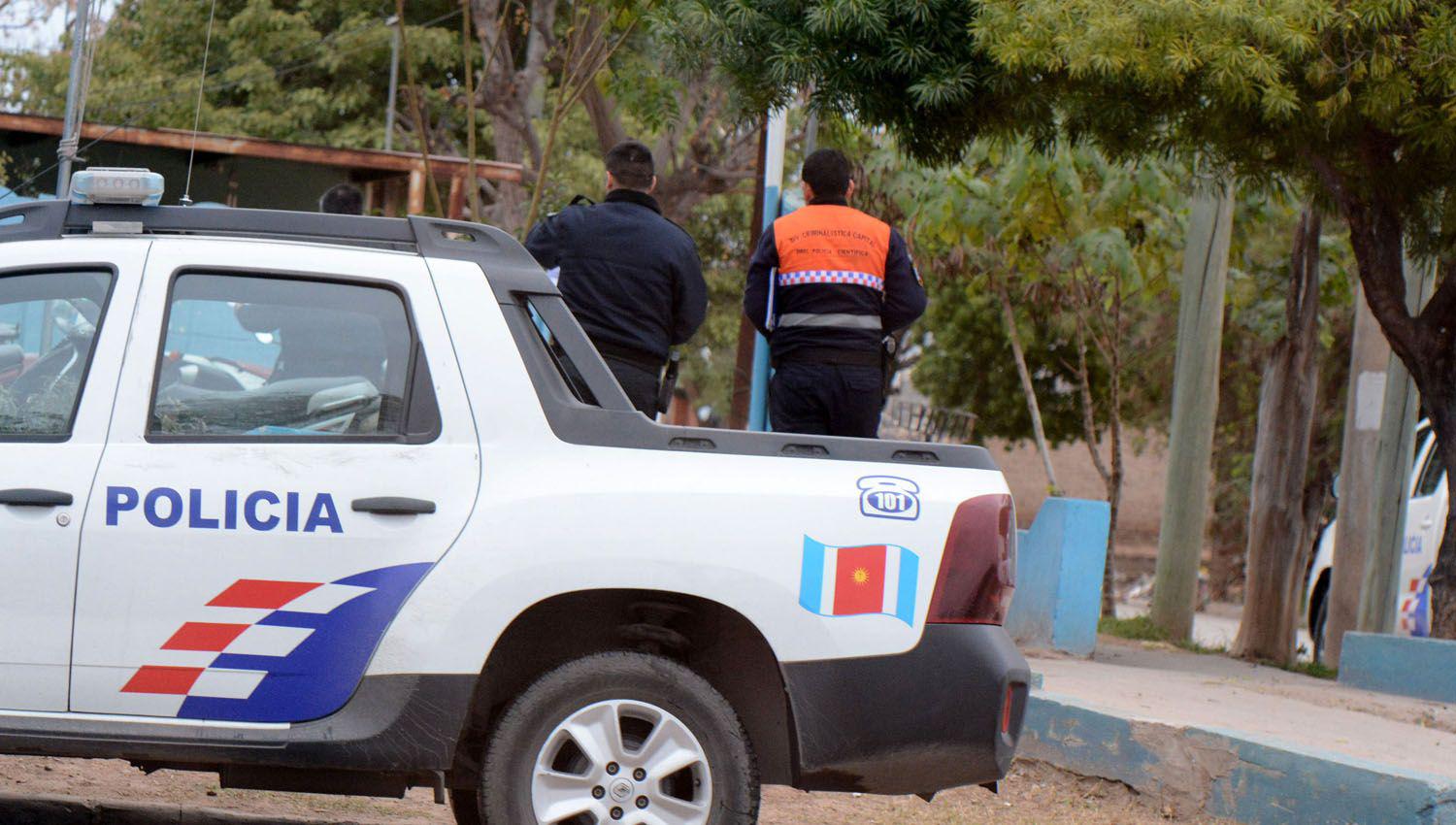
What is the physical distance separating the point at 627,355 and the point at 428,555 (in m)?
2.30

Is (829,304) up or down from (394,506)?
up

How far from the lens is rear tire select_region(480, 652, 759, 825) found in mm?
3943

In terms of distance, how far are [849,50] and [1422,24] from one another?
8.70 ft

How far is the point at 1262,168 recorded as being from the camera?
9.41 meters

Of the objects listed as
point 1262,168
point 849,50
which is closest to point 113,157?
point 849,50

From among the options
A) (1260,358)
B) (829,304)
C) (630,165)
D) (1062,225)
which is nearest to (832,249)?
(829,304)

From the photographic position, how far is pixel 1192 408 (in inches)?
525

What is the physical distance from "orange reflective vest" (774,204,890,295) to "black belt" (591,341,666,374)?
Answer: 69 cm

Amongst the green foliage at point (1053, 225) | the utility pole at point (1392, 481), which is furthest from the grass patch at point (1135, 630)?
the green foliage at point (1053, 225)

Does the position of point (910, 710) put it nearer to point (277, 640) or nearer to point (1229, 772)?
point (277, 640)

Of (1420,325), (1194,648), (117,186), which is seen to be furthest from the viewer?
(1194,648)

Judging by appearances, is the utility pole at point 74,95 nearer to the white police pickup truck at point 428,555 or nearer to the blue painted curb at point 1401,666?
the white police pickup truck at point 428,555

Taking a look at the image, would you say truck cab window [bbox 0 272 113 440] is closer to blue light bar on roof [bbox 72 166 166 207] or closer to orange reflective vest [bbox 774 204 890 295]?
blue light bar on roof [bbox 72 166 166 207]

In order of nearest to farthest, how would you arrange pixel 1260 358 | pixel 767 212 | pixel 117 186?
pixel 117 186 < pixel 767 212 < pixel 1260 358
